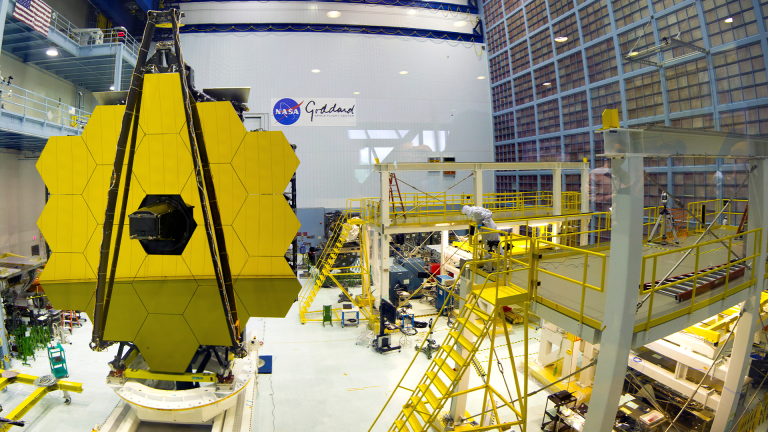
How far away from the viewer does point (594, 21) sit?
4453 mm

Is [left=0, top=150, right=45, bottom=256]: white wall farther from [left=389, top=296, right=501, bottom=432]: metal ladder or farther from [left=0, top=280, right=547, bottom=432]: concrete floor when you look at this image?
[left=389, top=296, right=501, bottom=432]: metal ladder

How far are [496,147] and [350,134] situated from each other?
6.86 meters

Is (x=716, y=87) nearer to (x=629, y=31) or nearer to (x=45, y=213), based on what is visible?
(x=629, y=31)

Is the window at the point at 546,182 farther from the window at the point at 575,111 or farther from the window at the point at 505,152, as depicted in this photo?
the window at the point at 575,111

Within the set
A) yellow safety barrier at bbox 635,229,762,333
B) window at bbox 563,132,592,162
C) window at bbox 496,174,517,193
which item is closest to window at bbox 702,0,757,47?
yellow safety barrier at bbox 635,229,762,333

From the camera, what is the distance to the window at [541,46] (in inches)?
276

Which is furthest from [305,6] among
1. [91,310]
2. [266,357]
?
[91,310]

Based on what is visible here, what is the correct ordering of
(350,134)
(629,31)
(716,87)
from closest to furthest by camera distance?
(716,87)
(629,31)
(350,134)

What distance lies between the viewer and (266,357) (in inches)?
349

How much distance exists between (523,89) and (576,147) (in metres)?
3.50

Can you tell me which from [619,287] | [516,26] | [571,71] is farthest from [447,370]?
[516,26]

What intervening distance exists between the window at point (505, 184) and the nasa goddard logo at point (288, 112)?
31.5 ft

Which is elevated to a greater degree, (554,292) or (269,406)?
(554,292)

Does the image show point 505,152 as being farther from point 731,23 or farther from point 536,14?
point 731,23
